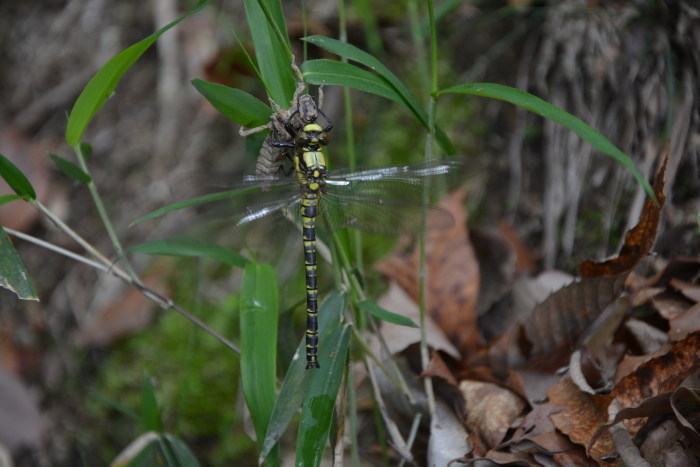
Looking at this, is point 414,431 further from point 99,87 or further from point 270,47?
point 99,87

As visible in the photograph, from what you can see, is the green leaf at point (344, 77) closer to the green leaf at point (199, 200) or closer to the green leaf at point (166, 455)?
the green leaf at point (199, 200)

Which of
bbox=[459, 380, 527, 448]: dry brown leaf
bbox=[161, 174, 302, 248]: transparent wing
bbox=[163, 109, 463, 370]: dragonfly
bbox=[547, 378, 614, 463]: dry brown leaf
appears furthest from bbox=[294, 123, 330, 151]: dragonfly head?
bbox=[547, 378, 614, 463]: dry brown leaf

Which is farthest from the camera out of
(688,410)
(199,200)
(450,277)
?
(450,277)

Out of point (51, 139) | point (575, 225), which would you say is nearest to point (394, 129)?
point (575, 225)

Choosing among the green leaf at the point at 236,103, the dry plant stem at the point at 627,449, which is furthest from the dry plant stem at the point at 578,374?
the green leaf at the point at 236,103

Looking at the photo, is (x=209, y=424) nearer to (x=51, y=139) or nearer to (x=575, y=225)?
(x=575, y=225)

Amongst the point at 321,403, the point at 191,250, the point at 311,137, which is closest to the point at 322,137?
the point at 311,137
